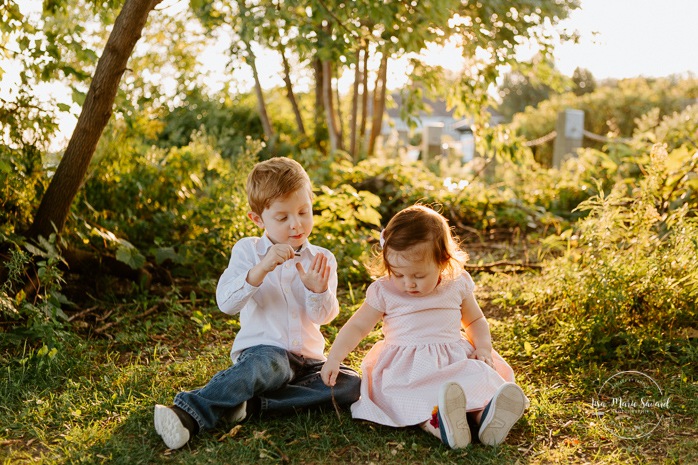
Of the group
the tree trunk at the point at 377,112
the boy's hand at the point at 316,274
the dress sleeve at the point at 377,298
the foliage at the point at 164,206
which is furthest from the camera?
the tree trunk at the point at 377,112

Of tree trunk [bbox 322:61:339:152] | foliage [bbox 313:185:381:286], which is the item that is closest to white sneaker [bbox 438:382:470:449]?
foliage [bbox 313:185:381:286]

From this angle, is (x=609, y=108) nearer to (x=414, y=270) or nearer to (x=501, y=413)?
(x=414, y=270)

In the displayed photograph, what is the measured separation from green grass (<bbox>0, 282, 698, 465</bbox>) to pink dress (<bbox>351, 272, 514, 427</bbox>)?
9 cm

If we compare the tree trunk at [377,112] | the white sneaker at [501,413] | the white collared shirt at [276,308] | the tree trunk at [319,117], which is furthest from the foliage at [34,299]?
the tree trunk at [319,117]

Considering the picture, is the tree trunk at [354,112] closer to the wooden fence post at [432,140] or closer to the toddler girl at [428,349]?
the wooden fence post at [432,140]

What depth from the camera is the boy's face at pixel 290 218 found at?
105 inches

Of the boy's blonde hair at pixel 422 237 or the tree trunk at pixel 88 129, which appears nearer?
the boy's blonde hair at pixel 422 237

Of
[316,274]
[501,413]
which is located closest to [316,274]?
[316,274]

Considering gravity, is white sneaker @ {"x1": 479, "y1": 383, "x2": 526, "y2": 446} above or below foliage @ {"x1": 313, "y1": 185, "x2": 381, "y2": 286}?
below

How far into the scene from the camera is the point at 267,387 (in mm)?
2617

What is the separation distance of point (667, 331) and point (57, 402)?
262cm

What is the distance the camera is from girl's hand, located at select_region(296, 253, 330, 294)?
2598mm

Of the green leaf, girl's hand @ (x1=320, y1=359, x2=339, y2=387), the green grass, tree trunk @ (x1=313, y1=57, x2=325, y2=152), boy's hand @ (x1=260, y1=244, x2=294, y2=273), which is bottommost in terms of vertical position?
the green grass

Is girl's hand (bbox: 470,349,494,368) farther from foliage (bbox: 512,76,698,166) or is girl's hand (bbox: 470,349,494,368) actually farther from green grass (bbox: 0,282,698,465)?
Answer: foliage (bbox: 512,76,698,166)
